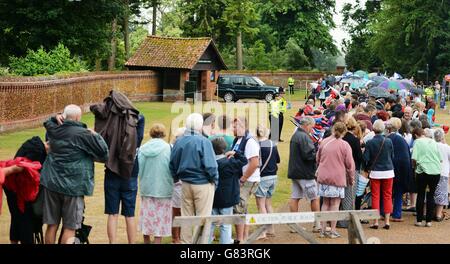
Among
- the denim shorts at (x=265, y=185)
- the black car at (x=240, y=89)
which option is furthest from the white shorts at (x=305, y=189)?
the black car at (x=240, y=89)

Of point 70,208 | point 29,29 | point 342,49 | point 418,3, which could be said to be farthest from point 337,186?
point 342,49

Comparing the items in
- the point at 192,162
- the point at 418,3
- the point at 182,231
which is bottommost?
the point at 182,231

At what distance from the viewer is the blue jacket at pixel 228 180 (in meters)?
9.76

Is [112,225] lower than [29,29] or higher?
lower

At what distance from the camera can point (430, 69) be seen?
5997cm

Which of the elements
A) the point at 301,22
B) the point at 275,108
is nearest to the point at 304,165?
the point at 275,108

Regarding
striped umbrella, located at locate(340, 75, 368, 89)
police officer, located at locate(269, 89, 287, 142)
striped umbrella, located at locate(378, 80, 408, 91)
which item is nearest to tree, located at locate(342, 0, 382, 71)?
striped umbrella, located at locate(340, 75, 368, 89)

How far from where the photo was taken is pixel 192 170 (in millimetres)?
9367

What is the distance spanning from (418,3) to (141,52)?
77.1ft

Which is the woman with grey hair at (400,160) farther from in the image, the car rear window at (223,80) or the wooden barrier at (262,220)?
the car rear window at (223,80)

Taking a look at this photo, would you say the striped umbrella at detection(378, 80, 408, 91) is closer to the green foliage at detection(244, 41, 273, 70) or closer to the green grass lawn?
the green grass lawn
